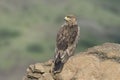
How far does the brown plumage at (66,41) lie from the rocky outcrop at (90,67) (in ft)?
3.04

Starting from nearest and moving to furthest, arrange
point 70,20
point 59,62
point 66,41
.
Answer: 1. point 59,62
2. point 66,41
3. point 70,20

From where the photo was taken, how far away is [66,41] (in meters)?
27.1

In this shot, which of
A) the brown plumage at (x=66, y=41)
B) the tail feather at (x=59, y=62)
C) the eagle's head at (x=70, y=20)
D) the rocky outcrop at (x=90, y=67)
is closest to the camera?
the rocky outcrop at (x=90, y=67)

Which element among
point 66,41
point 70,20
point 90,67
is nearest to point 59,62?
point 66,41

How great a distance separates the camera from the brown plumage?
2561cm

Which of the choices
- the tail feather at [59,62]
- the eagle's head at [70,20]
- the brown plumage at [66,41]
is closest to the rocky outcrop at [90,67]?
the tail feather at [59,62]

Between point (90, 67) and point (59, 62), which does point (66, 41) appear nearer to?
point (59, 62)

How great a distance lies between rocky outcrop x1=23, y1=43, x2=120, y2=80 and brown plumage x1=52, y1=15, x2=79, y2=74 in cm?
93

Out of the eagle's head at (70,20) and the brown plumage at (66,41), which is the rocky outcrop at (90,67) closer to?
the brown plumage at (66,41)

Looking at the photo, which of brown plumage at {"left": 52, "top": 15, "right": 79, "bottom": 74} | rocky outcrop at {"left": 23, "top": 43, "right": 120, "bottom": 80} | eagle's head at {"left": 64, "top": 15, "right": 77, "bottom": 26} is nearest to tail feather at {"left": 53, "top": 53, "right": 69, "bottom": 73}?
brown plumage at {"left": 52, "top": 15, "right": 79, "bottom": 74}

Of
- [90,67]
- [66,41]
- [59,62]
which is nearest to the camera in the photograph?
[90,67]

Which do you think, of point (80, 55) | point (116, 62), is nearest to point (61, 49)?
point (80, 55)

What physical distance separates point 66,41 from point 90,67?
496 centimetres

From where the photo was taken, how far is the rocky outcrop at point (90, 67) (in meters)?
21.9
